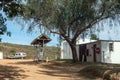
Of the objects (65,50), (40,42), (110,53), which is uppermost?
(40,42)

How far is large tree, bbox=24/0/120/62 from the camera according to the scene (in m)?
34.5

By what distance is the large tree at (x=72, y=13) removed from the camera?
34.5m

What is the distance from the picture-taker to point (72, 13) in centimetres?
3572

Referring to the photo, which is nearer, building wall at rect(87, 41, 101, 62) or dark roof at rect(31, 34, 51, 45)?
dark roof at rect(31, 34, 51, 45)

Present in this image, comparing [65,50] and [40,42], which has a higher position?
[40,42]

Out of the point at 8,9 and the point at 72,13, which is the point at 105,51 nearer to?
the point at 72,13

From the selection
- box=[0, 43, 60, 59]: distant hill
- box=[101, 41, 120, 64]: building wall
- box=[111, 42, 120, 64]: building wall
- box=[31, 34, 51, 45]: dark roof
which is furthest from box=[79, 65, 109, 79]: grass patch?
box=[0, 43, 60, 59]: distant hill

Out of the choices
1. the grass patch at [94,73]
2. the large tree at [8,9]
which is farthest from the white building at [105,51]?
the large tree at [8,9]

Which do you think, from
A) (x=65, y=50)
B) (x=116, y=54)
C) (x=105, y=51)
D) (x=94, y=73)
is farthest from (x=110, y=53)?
(x=94, y=73)

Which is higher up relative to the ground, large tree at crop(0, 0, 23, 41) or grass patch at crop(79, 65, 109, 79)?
large tree at crop(0, 0, 23, 41)

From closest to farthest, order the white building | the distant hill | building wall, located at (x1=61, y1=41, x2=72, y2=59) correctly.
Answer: the white building < building wall, located at (x1=61, y1=41, x2=72, y2=59) < the distant hill

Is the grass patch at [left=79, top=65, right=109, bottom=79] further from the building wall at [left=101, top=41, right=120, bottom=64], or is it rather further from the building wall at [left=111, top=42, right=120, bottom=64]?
the building wall at [left=111, top=42, right=120, bottom=64]

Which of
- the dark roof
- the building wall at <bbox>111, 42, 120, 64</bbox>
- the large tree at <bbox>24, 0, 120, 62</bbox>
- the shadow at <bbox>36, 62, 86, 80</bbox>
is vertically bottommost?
the shadow at <bbox>36, 62, 86, 80</bbox>

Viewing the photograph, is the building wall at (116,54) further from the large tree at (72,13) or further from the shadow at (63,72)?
the shadow at (63,72)
